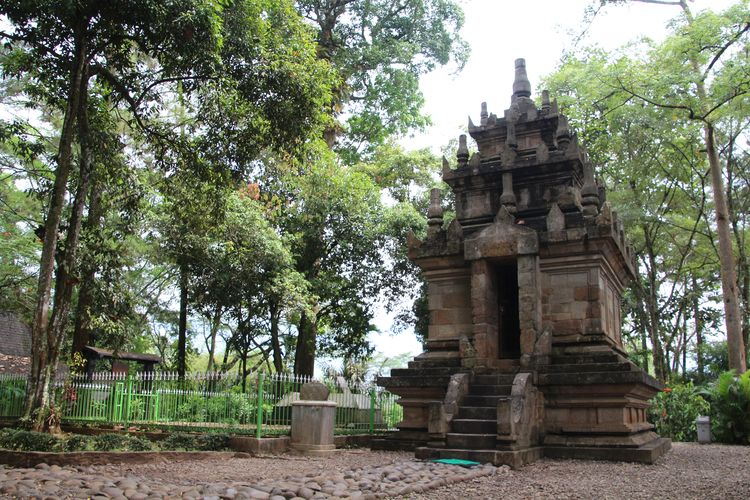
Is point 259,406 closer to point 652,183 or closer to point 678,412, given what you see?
point 678,412

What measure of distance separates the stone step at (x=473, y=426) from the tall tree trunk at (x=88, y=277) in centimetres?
880

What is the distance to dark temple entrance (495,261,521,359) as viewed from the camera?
496 inches

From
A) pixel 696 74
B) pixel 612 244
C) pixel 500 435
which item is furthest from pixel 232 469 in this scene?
pixel 696 74

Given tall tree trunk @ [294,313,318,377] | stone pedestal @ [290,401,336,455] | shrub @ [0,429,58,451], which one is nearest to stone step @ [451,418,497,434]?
stone pedestal @ [290,401,336,455]

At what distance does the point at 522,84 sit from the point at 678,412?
404 inches

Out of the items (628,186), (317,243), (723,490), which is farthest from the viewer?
(628,186)

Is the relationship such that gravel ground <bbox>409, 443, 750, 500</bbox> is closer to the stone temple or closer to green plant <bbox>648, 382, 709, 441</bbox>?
the stone temple

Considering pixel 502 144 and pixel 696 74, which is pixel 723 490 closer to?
pixel 502 144

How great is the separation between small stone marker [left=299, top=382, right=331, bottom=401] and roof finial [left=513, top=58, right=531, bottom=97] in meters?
7.77

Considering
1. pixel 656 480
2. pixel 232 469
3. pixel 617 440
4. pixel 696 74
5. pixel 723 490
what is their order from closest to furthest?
pixel 723 490 → pixel 656 480 → pixel 232 469 → pixel 617 440 → pixel 696 74

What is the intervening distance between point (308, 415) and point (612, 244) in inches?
248

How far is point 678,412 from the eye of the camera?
1750 cm

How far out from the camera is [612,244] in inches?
435

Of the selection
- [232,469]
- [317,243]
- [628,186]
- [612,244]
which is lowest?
[232,469]
